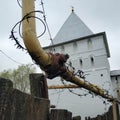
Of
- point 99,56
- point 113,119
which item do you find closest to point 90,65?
point 99,56

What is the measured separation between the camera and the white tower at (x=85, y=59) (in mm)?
29453

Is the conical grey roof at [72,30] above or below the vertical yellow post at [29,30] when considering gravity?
above

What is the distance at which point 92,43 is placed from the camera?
108 ft

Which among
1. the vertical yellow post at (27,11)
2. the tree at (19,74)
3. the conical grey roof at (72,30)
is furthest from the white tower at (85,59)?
the vertical yellow post at (27,11)

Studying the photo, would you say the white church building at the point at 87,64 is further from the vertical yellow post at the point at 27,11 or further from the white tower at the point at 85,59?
the vertical yellow post at the point at 27,11

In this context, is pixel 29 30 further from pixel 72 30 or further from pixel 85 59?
pixel 72 30

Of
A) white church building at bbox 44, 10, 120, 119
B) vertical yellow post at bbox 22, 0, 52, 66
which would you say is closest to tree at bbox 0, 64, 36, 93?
white church building at bbox 44, 10, 120, 119

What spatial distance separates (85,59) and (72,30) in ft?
18.0

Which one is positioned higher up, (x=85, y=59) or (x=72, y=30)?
(x=72, y=30)

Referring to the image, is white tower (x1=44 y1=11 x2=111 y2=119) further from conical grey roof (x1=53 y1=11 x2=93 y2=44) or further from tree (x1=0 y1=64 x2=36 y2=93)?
tree (x1=0 y1=64 x2=36 y2=93)

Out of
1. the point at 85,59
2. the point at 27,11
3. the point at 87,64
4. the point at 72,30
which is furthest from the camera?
the point at 72,30

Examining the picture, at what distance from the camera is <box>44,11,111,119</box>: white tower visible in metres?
29.5

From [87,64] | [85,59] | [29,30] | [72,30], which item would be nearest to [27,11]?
[29,30]

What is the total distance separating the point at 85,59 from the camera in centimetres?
3238
